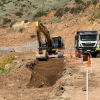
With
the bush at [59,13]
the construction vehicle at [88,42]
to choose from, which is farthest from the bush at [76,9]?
the construction vehicle at [88,42]

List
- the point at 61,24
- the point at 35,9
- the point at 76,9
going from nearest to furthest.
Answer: the point at 61,24 < the point at 76,9 < the point at 35,9

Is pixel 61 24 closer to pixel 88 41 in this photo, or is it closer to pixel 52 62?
pixel 88 41

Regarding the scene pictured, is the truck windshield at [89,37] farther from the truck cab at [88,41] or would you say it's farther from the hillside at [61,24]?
the hillside at [61,24]

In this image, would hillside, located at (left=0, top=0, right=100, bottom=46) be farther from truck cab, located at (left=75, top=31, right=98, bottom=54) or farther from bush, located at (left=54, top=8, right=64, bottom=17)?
truck cab, located at (left=75, top=31, right=98, bottom=54)

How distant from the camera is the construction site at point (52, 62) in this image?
8.94 m

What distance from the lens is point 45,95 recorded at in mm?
8531

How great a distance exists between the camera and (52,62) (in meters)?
20.8

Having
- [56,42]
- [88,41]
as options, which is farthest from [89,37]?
[56,42]

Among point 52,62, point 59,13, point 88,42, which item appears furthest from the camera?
point 59,13

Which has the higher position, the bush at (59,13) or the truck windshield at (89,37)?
the bush at (59,13)

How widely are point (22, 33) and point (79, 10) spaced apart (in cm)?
1605

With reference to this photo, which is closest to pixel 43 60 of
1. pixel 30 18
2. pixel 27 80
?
pixel 27 80

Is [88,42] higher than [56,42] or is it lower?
higher

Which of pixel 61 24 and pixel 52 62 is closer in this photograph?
pixel 52 62
